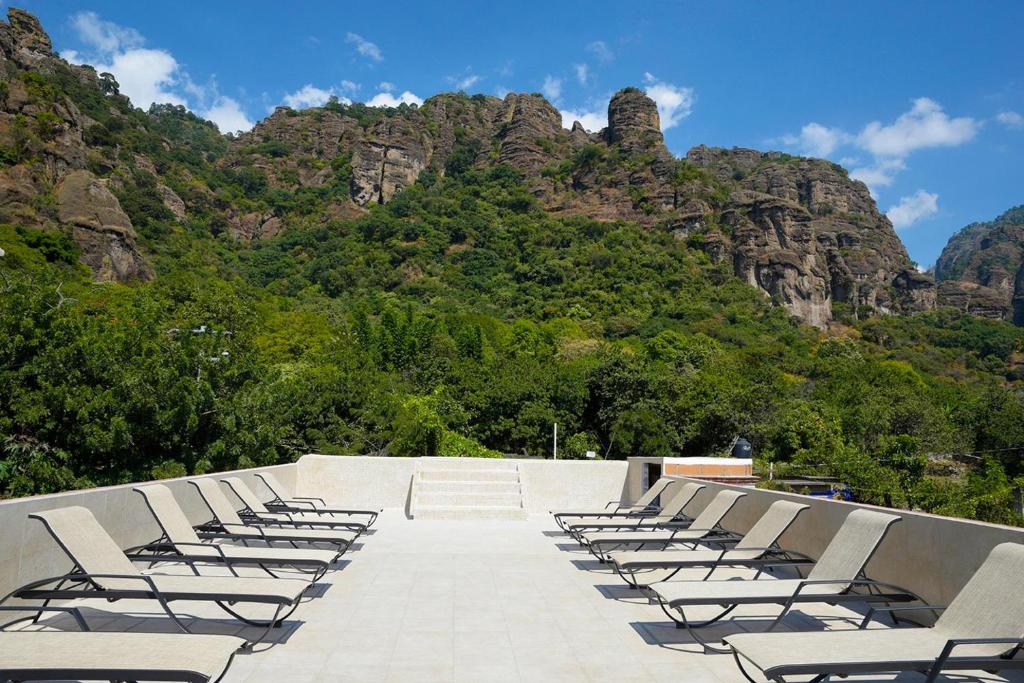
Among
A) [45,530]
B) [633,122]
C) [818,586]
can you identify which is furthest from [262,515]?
[633,122]

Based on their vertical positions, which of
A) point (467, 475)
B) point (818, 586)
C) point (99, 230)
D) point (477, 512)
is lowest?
point (477, 512)

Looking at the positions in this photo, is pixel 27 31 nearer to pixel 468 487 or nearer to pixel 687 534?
pixel 468 487

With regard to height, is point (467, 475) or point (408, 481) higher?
point (467, 475)

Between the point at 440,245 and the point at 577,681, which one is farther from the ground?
the point at 440,245

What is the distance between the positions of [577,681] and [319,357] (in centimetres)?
3064

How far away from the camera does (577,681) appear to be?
135 inches

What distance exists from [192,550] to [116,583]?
132 centimetres

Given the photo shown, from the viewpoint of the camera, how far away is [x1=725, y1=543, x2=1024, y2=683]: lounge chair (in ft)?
8.83

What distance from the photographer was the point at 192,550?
5309 mm

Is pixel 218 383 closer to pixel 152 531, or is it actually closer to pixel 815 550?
pixel 152 531

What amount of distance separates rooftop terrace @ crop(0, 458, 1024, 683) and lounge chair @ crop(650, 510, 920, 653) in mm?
261

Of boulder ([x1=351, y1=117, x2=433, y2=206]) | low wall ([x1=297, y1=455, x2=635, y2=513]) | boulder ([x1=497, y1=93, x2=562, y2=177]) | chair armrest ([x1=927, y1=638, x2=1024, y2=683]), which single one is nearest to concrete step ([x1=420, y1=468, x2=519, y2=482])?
low wall ([x1=297, y1=455, x2=635, y2=513])

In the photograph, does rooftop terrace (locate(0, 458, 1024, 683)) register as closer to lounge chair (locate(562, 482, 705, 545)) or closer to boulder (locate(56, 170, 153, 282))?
lounge chair (locate(562, 482, 705, 545))

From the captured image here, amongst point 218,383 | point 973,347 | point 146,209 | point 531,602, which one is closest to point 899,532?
point 531,602
